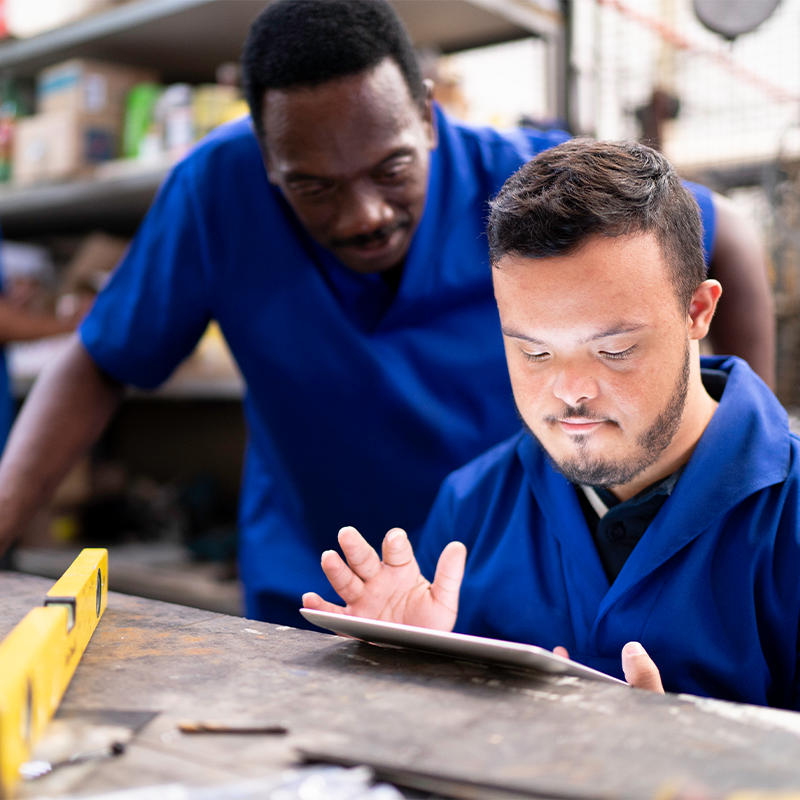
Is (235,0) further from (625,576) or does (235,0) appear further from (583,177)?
(625,576)

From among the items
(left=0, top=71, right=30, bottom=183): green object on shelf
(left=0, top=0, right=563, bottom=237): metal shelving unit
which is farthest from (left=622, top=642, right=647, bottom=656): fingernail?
(left=0, top=71, right=30, bottom=183): green object on shelf

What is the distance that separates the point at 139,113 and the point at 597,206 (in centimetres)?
187

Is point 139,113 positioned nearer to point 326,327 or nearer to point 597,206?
point 326,327

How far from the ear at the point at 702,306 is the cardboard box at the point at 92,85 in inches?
79.7

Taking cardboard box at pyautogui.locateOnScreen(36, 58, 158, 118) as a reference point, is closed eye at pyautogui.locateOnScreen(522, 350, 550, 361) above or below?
below

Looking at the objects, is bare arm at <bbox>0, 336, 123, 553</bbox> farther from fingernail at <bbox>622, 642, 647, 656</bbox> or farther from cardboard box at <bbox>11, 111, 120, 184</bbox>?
cardboard box at <bbox>11, 111, 120, 184</bbox>

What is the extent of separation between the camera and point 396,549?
37.1 inches

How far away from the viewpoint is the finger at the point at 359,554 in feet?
3.00

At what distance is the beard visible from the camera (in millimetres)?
927

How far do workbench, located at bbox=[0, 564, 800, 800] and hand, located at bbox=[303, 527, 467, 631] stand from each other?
0.12 meters

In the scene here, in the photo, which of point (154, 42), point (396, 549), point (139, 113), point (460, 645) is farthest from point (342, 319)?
point (154, 42)

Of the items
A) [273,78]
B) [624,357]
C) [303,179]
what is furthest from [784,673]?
[273,78]

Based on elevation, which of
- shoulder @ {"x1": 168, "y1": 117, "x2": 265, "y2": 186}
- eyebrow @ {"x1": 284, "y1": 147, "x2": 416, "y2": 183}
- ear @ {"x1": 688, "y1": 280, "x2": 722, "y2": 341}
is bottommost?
ear @ {"x1": 688, "y1": 280, "x2": 722, "y2": 341}

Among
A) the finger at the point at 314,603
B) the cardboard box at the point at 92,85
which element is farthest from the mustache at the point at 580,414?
the cardboard box at the point at 92,85
